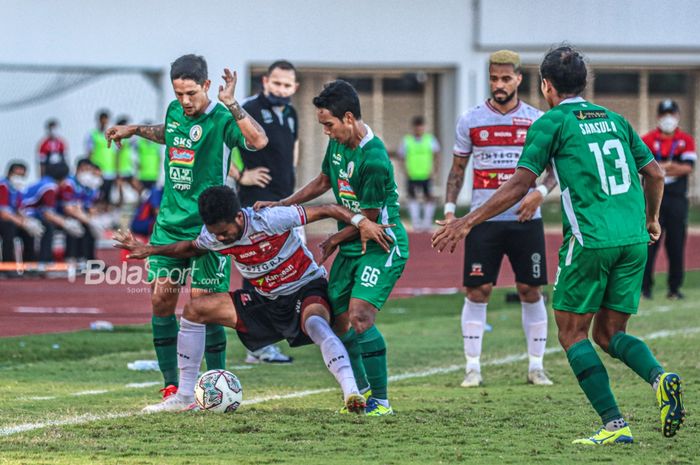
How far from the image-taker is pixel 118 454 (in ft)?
21.2

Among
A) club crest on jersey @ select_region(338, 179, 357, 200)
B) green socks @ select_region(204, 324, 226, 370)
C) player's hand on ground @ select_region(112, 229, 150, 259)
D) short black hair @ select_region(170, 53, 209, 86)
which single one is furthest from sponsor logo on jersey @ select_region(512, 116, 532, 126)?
player's hand on ground @ select_region(112, 229, 150, 259)

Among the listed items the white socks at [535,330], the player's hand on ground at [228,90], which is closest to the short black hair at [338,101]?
the player's hand on ground at [228,90]

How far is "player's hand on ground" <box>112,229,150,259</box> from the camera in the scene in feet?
25.2

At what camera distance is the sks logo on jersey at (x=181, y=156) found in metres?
8.29

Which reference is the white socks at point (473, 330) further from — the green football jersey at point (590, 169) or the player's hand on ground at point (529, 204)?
the green football jersey at point (590, 169)

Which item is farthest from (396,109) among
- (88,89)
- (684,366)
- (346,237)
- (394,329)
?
(346,237)

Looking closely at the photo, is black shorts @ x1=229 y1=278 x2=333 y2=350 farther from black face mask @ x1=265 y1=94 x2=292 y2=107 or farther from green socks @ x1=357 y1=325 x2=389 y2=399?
black face mask @ x1=265 y1=94 x2=292 y2=107

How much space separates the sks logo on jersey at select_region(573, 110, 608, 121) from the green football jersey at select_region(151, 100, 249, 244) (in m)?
2.36

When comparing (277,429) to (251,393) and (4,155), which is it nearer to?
(251,393)

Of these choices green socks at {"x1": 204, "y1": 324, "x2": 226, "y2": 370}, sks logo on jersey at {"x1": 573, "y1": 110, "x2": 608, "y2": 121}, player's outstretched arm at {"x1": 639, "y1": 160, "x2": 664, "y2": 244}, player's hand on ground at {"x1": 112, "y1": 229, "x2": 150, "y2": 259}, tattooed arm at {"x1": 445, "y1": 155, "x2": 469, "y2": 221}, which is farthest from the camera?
tattooed arm at {"x1": 445, "y1": 155, "x2": 469, "y2": 221}

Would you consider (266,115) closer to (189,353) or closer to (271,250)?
(271,250)

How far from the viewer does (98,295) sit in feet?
54.0

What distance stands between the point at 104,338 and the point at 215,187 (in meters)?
5.09

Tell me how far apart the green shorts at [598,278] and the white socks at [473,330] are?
2808 millimetres
